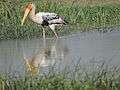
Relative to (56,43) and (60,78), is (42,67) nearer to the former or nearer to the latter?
(60,78)

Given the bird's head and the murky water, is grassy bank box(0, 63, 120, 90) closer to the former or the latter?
the murky water

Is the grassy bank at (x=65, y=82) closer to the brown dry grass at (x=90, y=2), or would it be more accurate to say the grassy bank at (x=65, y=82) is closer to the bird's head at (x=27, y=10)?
the bird's head at (x=27, y=10)

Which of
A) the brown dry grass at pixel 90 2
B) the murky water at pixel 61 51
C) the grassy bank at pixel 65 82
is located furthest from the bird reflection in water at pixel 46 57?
the brown dry grass at pixel 90 2

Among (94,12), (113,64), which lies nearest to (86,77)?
(113,64)

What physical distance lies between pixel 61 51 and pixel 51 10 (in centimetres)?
761

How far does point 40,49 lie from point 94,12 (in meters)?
7.61

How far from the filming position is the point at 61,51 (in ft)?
43.7

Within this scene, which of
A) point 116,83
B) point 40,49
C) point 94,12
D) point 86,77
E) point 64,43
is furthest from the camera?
point 94,12

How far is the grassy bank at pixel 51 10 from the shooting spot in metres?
17.1

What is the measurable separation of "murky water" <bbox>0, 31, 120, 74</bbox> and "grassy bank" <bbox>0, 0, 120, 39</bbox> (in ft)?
3.47

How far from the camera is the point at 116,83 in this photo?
7824mm

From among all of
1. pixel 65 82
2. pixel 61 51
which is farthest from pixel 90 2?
pixel 65 82

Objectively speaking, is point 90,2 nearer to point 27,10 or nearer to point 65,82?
point 27,10

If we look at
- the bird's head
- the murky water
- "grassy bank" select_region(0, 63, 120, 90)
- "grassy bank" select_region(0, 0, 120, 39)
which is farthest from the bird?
"grassy bank" select_region(0, 63, 120, 90)
